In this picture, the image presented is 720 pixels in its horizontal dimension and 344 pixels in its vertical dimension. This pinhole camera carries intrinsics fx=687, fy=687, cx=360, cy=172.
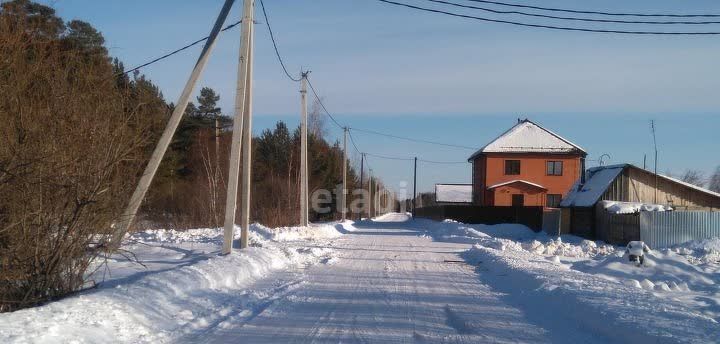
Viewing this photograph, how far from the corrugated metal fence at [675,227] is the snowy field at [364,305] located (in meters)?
14.8

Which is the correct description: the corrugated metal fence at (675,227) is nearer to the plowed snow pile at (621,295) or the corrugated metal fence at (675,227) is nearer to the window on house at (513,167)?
the plowed snow pile at (621,295)

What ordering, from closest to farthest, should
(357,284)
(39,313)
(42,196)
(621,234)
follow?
(39,313), (42,196), (357,284), (621,234)

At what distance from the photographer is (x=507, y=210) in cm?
5412

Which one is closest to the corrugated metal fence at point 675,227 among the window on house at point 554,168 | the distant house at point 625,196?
the distant house at point 625,196

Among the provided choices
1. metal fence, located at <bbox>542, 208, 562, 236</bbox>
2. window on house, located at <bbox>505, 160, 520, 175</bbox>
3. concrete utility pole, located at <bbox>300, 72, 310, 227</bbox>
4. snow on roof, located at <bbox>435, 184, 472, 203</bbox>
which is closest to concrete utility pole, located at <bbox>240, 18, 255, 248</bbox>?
concrete utility pole, located at <bbox>300, 72, 310, 227</bbox>

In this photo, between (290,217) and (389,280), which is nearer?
(389,280)

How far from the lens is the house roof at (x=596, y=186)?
4069cm

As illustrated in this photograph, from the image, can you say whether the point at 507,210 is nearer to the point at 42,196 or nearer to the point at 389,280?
the point at 389,280

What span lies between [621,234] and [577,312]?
2777 centimetres

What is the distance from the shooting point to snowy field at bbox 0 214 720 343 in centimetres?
844

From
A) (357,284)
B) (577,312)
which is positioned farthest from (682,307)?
(357,284)

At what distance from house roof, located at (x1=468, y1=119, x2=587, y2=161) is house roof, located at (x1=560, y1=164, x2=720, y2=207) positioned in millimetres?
20055

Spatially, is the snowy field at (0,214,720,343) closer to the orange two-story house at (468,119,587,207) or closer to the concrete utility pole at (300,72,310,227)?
the concrete utility pole at (300,72,310,227)

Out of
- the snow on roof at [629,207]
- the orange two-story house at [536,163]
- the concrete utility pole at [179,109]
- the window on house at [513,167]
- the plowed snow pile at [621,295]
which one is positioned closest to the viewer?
the plowed snow pile at [621,295]
